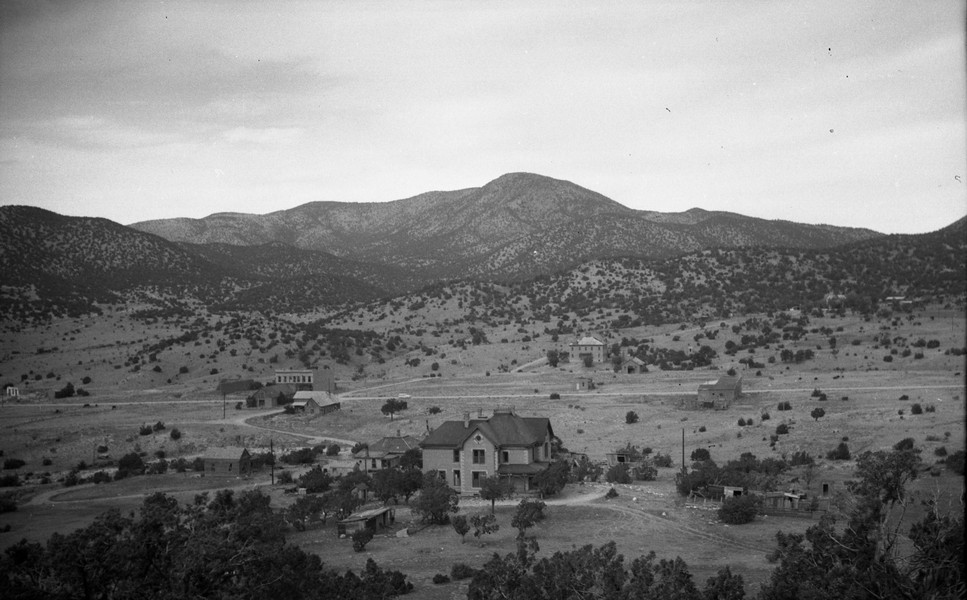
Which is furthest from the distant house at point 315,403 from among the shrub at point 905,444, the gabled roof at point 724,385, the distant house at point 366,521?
the shrub at point 905,444

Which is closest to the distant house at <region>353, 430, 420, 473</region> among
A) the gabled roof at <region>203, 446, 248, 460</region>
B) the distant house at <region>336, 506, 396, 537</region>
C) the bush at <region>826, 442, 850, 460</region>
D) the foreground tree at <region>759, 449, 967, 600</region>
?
the gabled roof at <region>203, 446, 248, 460</region>

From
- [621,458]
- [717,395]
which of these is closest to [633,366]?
[717,395]

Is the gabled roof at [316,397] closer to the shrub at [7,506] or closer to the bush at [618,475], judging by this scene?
the shrub at [7,506]

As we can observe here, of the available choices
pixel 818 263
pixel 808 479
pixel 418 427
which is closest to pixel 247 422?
pixel 418 427

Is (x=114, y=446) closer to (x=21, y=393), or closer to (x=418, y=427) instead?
(x=418, y=427)

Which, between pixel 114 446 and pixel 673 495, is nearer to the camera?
pixel 673 495

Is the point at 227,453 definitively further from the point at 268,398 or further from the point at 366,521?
the point at 268,398
